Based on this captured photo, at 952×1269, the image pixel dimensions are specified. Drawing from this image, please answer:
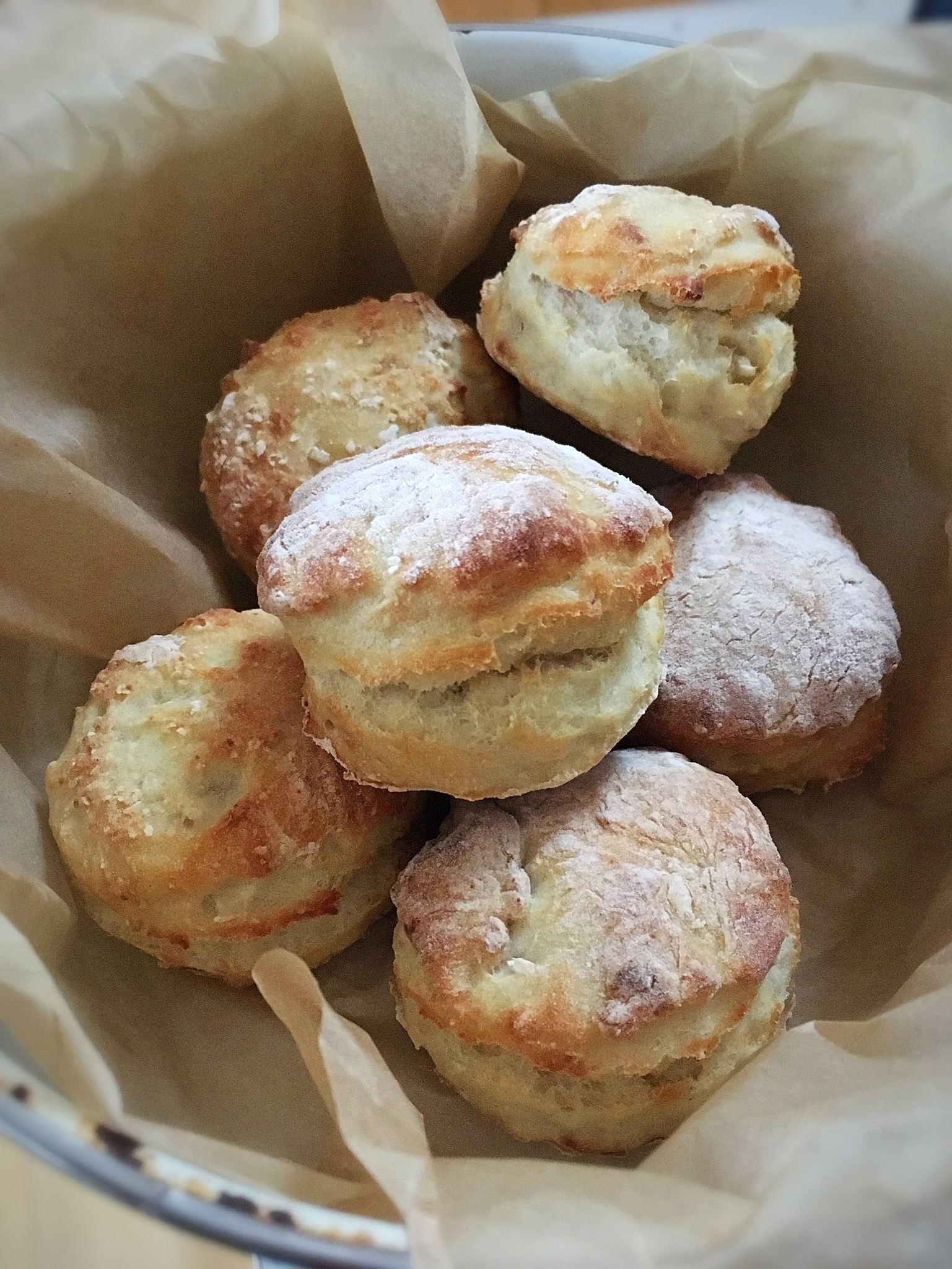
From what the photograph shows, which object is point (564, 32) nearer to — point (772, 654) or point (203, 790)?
point (772, 654)

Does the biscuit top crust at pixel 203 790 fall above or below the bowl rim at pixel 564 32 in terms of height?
below

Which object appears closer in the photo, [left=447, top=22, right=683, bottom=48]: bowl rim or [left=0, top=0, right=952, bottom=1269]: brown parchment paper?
[left=0, top=0, right=952, bottom=1269]: brown parchment paper

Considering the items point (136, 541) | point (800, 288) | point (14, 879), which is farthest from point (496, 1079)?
point (800, 288)

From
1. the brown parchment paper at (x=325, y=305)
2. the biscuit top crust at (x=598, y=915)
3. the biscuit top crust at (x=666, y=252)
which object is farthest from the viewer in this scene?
the biscuit top crust at (x=666, y=252)

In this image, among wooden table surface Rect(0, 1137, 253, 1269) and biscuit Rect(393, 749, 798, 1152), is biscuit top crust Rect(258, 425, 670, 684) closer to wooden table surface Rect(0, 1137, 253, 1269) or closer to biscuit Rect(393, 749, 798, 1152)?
biscuit Rect(393, 749, 798, 1152)

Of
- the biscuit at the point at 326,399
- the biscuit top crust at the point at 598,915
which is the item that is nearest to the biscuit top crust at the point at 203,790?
the biscuit top crust at the point at 598,915

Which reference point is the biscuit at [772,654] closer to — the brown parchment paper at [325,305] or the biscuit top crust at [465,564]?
the brown parchment paper at [325,305]

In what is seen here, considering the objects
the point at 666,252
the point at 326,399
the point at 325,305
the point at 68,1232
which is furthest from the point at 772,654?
the point at 68,1232

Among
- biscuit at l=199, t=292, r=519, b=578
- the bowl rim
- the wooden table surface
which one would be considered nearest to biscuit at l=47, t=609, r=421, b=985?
biscuit at l=199, t=292, r=519, b=578
